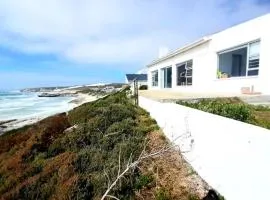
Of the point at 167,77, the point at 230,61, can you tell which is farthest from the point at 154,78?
the point at 230,61

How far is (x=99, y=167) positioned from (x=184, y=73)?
13.6m

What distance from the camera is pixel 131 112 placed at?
1123cm

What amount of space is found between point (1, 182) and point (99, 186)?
333 centimetres

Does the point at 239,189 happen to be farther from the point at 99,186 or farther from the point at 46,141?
the point at 46,141

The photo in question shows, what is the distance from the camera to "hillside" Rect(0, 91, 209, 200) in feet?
18.7

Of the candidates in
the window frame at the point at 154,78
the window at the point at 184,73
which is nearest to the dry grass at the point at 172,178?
the window at the point at 184,73

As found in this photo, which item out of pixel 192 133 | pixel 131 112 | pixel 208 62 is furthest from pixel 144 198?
pixel 208 62

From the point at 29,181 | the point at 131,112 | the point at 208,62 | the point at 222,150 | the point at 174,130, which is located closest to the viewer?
the point at 222,150

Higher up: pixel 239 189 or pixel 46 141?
pixel 239 189

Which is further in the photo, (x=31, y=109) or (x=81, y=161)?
(x=31, y=109)

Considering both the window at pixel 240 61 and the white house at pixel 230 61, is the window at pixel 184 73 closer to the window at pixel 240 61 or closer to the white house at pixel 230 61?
the white house at pixel 230 61

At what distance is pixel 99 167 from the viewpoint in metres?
6.87

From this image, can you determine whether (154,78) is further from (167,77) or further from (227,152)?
(227,152)

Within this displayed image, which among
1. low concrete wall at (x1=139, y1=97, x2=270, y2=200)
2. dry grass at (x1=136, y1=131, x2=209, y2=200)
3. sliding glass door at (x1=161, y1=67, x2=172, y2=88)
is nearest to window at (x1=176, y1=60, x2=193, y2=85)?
sliding glass door at (x1=161, y1=67, x2=172, y2=88)
